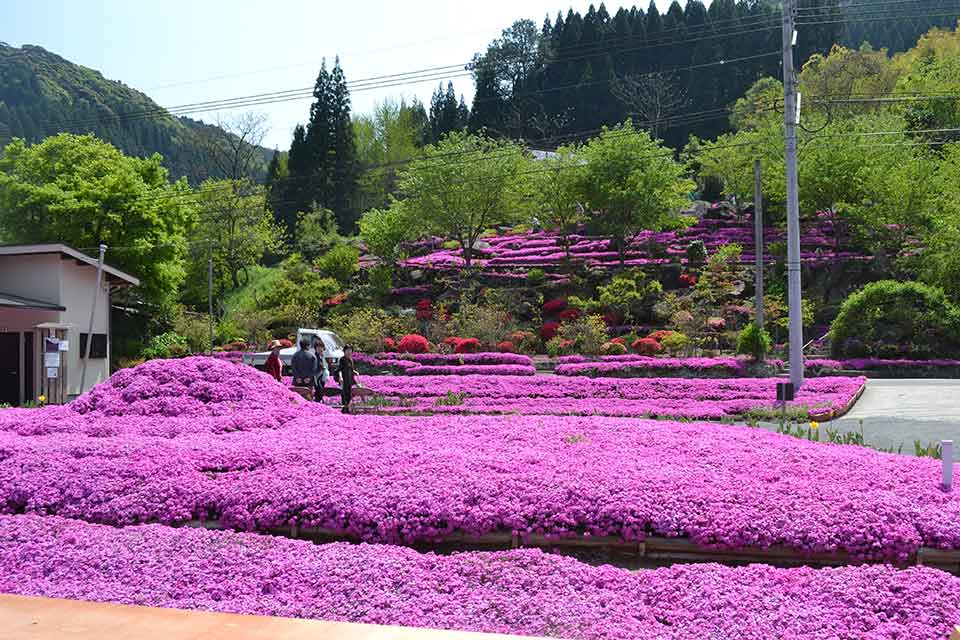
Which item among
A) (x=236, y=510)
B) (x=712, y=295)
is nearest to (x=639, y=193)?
(x=712, y=295)

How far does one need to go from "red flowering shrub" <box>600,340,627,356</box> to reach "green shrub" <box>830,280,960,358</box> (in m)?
7.97

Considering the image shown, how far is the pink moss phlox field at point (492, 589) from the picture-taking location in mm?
5109

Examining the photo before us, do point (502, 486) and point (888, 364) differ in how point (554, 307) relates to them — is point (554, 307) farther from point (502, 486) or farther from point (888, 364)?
point (502, 486)

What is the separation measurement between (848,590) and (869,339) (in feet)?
90.1

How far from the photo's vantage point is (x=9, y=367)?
25.9 metres

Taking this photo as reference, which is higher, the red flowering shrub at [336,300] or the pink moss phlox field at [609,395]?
the red flowering shrub at [336,300]

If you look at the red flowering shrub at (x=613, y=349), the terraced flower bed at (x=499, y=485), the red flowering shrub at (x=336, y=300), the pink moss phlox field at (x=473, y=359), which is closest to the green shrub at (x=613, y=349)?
the red flowering shrub at (x=613, y=349)

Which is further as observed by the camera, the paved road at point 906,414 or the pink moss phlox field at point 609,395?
the pink moss phlox field at point 609,395

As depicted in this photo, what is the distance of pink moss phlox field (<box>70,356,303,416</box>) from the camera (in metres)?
13.4

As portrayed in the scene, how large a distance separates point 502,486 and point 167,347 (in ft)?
126

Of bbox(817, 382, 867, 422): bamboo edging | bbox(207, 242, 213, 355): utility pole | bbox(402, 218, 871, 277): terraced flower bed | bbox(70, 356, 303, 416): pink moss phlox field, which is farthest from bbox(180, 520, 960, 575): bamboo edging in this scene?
bbox(402, 218, 871, 277): terraced flower bed

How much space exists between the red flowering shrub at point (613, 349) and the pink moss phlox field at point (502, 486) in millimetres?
19183

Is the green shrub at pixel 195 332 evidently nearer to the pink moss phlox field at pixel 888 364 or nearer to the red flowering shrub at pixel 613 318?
the red flowering shrub at pixel 613 318

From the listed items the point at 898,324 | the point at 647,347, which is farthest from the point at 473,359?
the point at 898,324
